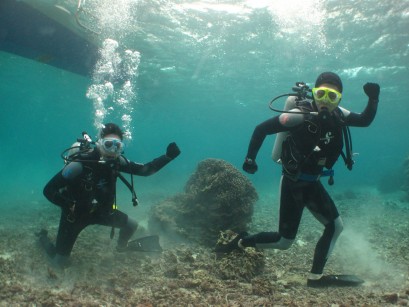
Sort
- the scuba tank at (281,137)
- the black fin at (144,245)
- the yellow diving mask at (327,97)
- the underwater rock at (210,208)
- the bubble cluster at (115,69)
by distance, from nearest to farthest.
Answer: the yellow diving mask at (327,97) → the scuba tank at (281,137) → the black fin at (144,245) → the underwater rock at (210,208) → the bubble cluster at (115,69)

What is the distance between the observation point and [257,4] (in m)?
16.7

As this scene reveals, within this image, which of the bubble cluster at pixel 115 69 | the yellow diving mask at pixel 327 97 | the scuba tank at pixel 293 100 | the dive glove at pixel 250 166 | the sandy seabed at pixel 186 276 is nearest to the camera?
the sandy seabed at pixel 186 276

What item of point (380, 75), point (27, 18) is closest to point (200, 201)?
point (27, 18)

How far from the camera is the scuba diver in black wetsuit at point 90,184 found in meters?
5.67

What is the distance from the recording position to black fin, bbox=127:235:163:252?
22.4 feet

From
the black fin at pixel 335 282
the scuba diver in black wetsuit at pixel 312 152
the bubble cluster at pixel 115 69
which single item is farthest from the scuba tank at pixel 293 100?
the bubble cluster at pixel 115 69

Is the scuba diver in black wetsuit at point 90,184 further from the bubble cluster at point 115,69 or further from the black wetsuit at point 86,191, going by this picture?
the bubble cluster at point 115,69

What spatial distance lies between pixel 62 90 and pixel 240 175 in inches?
1556

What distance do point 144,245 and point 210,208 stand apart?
9.00 feet

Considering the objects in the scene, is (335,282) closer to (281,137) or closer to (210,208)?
(281,137)

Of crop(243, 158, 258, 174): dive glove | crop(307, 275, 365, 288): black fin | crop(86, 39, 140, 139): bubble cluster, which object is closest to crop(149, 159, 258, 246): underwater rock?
crop(307, 275, 365, 288): black fin

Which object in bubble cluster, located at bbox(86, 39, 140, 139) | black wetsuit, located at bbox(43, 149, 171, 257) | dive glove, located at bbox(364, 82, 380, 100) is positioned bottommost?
black wetsuit, located at bbox(43, 149, 171, 257)

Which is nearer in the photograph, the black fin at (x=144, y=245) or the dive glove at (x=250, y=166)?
the dive glove at (x=250, y=166)

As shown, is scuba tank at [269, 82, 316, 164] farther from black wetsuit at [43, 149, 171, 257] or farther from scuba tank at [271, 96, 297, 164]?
black wetsuit at [43, 149, 171, 257]
